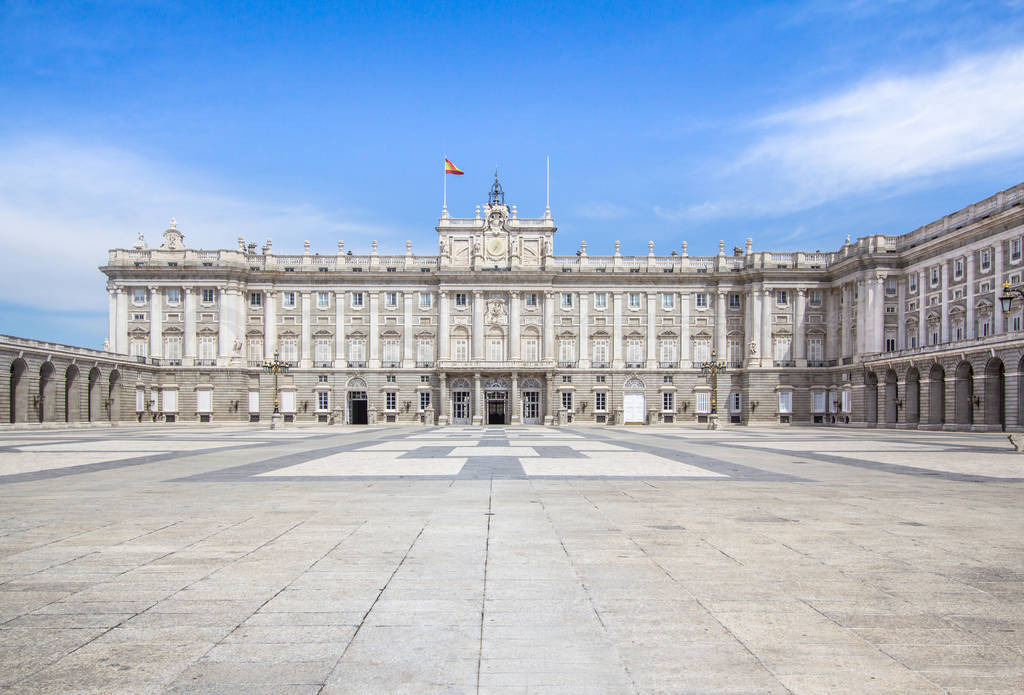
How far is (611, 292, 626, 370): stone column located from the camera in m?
73.6

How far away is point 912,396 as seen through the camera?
57.5 metres

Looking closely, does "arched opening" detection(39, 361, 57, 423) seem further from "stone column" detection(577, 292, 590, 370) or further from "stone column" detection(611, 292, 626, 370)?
"stone column" detection(611, 292, 626, 370)

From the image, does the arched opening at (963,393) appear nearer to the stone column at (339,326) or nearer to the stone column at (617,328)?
the stone column at (617,328)

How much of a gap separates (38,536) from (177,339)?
220ft

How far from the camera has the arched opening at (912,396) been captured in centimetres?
5697

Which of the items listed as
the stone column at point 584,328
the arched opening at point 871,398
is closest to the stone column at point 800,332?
the arched opening at point 871,398

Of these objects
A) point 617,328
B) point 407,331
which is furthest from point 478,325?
point 617,328

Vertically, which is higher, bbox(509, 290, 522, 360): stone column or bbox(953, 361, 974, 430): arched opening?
bbox(509, 290, 522, 360): stone column

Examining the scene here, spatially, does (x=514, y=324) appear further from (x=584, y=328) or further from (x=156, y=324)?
(x=156, y=324)

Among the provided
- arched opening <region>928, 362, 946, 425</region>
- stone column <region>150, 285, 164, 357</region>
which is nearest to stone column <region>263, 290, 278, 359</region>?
stone column <region>150, 285, 164, 357</region>

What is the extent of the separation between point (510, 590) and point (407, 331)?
222 ft

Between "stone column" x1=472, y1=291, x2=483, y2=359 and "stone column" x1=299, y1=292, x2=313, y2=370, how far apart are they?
638 inches

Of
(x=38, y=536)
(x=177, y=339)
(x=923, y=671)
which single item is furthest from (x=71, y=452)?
(x=177, y=339)

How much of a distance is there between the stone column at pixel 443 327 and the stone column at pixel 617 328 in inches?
634
